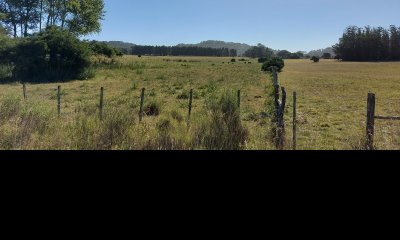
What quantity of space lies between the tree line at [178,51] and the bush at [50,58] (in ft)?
356

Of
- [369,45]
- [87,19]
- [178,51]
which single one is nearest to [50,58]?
[87,19]

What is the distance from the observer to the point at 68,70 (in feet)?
120

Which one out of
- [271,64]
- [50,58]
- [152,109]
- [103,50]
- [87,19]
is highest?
[87,19]

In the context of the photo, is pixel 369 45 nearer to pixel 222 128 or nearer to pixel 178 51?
pixel 178 51

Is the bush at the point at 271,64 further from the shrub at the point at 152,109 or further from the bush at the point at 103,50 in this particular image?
the shrub at the point at 152,109

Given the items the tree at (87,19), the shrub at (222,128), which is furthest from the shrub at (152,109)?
the tree at (87,19)

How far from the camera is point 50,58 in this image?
35.8 meters

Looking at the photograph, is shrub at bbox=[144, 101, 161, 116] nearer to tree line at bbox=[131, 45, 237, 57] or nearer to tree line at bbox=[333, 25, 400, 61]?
tree line at bbox=[333, 25, 400, 61]

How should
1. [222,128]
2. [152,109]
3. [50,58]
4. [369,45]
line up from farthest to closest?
[369,45], [50,58], [152,109], [222,128]

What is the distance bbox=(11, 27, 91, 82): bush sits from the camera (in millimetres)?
35156

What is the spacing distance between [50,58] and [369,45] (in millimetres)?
97337

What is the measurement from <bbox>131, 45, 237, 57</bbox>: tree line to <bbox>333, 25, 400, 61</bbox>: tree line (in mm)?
70026
